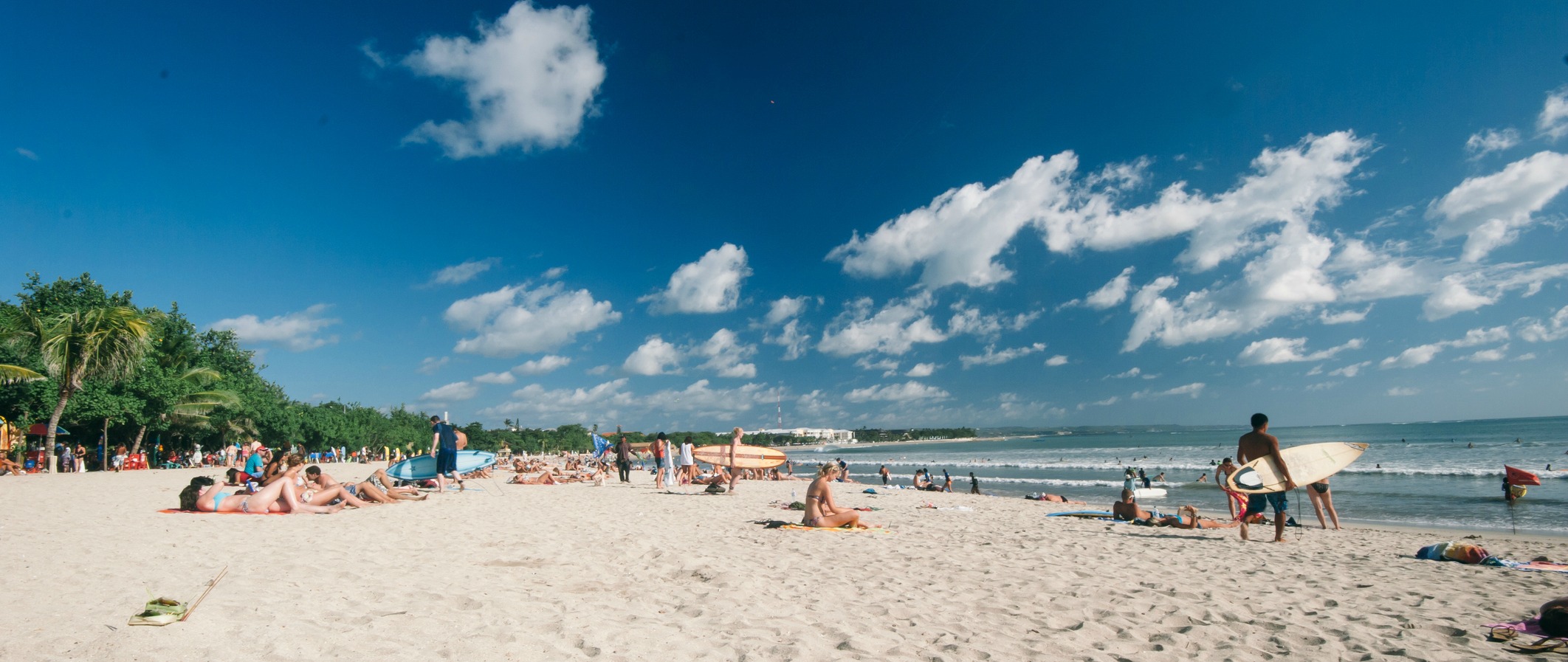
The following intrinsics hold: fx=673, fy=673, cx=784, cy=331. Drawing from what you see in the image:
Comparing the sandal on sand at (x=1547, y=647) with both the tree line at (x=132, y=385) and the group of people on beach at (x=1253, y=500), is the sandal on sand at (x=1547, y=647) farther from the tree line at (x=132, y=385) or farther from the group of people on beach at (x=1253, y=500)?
the tree line at (x=132, y=385)

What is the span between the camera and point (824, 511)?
8.96 meters

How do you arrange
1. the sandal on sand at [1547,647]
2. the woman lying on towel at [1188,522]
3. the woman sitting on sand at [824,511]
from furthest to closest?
the woman lying on towel at [1188,522] < the woman sitting on sand at [824,511] < the sandal on sand at [1547,647]

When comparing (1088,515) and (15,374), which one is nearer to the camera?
(1088,515)

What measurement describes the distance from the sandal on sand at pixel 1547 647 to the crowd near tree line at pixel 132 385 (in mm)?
16075

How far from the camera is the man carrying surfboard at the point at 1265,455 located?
309 inches

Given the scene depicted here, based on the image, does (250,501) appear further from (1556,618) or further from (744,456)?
(1556,618)

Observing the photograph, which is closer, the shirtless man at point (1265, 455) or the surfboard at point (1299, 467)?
the shirtless man at point (1265, 455)

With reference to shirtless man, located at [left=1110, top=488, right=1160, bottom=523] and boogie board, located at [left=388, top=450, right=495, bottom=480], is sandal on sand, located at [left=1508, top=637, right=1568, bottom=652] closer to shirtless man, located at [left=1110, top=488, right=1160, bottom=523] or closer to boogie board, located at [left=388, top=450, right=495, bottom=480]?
shirtless man, located at [left=1110, top=488, right=1160, bottom=523]

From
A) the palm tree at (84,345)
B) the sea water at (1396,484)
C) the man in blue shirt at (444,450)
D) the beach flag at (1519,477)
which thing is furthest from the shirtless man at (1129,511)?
the palm tree at (84,345)

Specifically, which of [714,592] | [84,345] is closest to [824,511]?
[714,592]

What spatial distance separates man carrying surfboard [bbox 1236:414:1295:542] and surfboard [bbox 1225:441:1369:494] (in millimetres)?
72

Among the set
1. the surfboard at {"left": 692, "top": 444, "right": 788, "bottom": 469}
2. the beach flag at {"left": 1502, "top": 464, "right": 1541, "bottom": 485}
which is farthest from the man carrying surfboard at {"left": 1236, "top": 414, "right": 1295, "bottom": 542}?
the beach flag at {"left": 1502, "top": 464, "right": 1541, "bottom": 485}

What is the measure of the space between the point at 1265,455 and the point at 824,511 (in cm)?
537

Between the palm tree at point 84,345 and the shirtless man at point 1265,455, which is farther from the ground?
the palm tree at point 84,345
